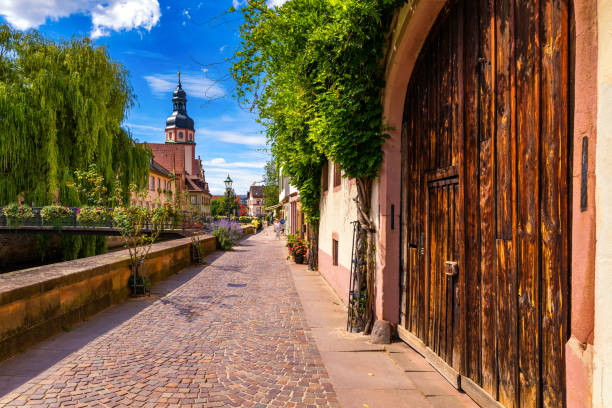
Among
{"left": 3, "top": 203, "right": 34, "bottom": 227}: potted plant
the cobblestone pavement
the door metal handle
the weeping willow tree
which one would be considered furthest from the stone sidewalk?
{"left": 3, "top": 203, "right": 34, "bottom": 227}: potted plant

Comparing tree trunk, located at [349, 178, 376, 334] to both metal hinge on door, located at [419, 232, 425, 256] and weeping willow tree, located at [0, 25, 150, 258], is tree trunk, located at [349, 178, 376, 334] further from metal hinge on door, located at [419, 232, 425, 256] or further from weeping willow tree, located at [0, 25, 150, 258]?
weeping willow tree, located at [0, 25, 150, 258]

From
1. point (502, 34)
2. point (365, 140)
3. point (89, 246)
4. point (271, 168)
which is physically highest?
point (271, 168)

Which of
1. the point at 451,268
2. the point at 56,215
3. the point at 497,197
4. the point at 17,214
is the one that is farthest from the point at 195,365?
the point at 17,214

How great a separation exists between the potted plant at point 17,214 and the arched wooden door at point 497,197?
17413 mm

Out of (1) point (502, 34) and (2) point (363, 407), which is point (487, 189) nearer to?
(1) point (502, 34)

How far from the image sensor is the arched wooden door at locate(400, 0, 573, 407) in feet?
7.55

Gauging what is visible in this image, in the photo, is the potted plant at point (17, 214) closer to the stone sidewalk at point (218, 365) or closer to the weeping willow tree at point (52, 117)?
the weeping willow tree at point (52, 117)

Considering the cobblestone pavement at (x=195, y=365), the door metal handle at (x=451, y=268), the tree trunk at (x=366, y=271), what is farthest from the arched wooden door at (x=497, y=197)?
the cobblestone pavement at (x=195, y=365)

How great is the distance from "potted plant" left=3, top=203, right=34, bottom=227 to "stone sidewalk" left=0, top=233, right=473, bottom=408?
12754 millimetres

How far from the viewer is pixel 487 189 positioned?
3090 mm

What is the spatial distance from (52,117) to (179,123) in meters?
80.4

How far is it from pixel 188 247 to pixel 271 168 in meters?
41.3

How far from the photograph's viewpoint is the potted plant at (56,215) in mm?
15959

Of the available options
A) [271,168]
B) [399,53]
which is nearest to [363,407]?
[399,53]
